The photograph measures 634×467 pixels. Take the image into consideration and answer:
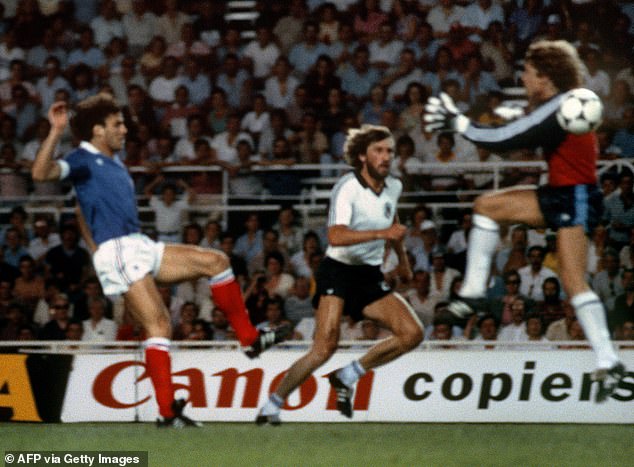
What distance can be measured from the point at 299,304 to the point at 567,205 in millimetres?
5337

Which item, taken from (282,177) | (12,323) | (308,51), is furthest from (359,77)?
(12,323)

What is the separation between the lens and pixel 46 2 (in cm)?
1697

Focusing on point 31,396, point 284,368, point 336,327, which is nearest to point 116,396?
point 31,396

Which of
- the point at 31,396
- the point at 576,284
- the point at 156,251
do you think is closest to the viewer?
the point at 576,284

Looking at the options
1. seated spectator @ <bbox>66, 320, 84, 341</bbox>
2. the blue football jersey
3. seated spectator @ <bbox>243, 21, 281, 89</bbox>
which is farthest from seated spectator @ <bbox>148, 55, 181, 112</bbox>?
the blue football jersey

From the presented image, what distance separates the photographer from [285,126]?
1477cm

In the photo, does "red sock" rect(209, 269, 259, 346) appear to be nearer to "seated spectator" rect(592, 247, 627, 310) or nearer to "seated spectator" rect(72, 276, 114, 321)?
"seated spectator" rect(72, 276, 114, 321)

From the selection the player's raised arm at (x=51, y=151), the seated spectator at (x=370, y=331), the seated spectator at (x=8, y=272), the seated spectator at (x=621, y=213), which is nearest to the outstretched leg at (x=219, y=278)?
the player's raised arm at (x=51, y=151)

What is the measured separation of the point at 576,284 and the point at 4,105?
965 centimetres

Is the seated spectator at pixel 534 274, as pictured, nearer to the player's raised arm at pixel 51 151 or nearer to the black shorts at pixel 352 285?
the black shorts at pixel 352 285

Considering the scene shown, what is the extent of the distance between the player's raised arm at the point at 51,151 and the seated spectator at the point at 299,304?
16.7 ft

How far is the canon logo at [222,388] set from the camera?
36.5 ft

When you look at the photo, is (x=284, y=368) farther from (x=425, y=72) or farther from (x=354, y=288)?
(x=425, y=72)

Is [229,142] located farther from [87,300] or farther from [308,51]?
[87,300]
